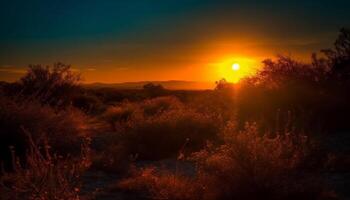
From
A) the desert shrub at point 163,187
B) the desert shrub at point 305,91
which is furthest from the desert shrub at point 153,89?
the desert shrub at point 163,187

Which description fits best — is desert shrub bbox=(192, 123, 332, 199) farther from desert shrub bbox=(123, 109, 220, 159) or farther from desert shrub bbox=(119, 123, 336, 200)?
desert shrub bbox=(123, 109, 220, 159)

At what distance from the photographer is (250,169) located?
800 cm

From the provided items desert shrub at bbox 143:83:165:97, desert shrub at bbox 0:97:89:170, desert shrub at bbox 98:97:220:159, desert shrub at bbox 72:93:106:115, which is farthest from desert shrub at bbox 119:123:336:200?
desert shrub at bbox 143:83:165:97

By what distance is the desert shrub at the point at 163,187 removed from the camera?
815 centimetres

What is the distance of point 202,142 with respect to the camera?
46.1 ft

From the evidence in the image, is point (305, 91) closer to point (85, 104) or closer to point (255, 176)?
point (255, 176)

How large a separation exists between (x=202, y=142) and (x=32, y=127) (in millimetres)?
4303

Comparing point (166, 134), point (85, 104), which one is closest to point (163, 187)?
point (166, 134)

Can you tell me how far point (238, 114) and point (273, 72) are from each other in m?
4.34

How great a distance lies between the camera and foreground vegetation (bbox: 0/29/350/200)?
791cm

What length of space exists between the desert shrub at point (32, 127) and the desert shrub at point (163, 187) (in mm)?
3870

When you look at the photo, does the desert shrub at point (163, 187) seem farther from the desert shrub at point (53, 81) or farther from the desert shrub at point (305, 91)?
the desert shrub at point (53, 81)

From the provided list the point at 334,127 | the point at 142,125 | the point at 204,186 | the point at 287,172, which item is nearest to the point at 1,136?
the point at 142,125

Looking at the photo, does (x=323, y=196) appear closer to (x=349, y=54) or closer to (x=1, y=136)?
(x=1, y=136)
